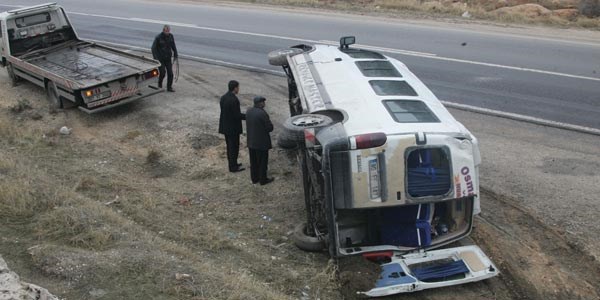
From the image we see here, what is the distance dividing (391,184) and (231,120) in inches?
149

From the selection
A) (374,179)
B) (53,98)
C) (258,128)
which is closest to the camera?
(374,179)

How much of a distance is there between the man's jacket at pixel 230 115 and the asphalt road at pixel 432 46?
5.16m

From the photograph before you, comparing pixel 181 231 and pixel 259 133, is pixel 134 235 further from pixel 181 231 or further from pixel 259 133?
pixel 259 133

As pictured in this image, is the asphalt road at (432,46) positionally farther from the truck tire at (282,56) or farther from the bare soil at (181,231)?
the bare soil at (181,231)

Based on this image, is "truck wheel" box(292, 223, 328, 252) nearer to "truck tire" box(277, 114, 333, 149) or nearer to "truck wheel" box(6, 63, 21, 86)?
"truck tire" box(277, 114, 333, 149)

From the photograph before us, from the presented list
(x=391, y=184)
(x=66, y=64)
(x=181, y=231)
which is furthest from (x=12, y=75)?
(x=391, y=184)

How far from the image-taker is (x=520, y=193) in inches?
346

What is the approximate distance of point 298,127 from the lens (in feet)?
22.4

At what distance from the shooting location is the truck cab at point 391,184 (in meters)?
6.40

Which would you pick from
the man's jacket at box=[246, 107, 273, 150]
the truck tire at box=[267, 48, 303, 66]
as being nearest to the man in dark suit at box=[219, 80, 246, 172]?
the man's jacket at box=[246, 107, 273, 150]

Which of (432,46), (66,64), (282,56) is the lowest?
(432,46)

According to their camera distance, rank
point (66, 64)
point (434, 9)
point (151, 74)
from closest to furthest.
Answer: point (151, 74)
point (66, 64)
point (434, 9)

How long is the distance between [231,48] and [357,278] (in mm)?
12667

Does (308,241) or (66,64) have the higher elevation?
(66,64)
